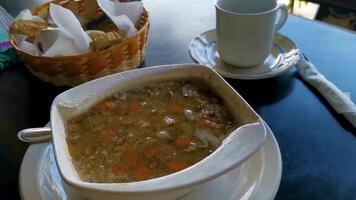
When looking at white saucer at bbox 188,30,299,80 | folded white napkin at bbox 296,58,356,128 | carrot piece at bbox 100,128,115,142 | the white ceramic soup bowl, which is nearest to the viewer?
the white ceramic soup bowl

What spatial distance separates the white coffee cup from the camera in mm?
830

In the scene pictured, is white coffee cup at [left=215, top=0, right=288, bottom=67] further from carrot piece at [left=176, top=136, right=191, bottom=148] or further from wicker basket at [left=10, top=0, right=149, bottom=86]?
carrot piece at [left=176, top=136, right=191, bottom=148]

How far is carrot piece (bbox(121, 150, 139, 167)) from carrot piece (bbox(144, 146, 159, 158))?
13mm

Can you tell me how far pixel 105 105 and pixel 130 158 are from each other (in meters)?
0.12

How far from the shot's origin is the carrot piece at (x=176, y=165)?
55cm

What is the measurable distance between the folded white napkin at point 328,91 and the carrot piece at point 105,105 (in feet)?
1.29

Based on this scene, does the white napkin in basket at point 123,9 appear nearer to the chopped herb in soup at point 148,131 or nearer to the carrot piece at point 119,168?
the chopped herb in soup at point 148,131

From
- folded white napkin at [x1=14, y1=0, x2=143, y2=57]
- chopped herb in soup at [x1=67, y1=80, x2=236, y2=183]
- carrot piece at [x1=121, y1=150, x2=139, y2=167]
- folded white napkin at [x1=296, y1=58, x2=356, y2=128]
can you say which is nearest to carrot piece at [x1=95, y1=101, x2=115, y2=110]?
chopped herb in soup at [x1=67, y1=80, x2=236, y2=183]

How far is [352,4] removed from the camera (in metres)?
1.39

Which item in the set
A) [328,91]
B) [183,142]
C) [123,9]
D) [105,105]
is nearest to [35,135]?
[105,105]

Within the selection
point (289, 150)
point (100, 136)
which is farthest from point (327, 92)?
point (100, 136)

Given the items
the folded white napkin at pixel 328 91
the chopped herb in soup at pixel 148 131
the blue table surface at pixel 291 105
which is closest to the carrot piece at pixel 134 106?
the chopped herb in soup at pixel 148 131

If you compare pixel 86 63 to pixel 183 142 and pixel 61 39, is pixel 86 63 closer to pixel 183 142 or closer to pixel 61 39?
pixel 61 39

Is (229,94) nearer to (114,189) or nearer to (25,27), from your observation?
(114,189)
